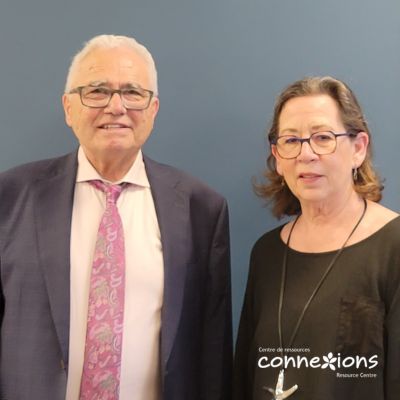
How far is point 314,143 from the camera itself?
1.48 m

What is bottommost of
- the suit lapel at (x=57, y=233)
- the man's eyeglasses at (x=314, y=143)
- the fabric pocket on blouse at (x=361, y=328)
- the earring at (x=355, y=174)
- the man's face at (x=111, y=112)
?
the fabric pocket on blouse at (x=361, y=328)

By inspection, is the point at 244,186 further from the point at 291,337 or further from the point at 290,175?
the point at 291,337

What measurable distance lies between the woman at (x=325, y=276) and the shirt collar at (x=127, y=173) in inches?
15.9

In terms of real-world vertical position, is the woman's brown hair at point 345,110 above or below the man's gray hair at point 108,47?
below

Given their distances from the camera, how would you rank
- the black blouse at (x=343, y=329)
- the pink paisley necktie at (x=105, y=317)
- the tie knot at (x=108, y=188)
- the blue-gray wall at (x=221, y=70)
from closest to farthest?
the black blouse at (x=343, y=329) < the pink paisley necktie at (x=105, y=317) < the tie knot at (x=108, y=188) < the blue-gray wall at (x=221, y=70)

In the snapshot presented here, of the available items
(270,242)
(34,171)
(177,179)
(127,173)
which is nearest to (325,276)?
(270,242)

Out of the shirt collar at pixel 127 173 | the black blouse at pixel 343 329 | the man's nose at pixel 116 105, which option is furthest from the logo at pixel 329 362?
the man's nose at pixel 116 105

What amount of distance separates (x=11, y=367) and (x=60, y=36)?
1.11 m

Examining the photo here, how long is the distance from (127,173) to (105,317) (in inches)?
16.8

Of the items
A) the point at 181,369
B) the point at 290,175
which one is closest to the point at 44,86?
the point at 290,175

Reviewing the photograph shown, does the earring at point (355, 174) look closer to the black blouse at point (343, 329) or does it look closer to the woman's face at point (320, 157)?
the woman's face at point (320, 157)

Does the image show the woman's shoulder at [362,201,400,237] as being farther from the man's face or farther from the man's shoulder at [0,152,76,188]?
the man's shoulder at [0,152,76,188]

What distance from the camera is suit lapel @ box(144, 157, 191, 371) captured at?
5.01 ft

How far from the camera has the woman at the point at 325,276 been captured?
4.49ft
